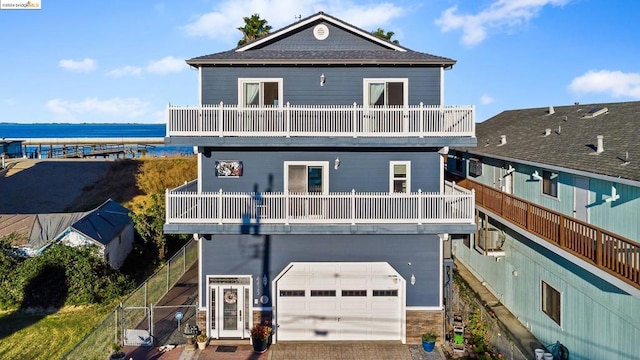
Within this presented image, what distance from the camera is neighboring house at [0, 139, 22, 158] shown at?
4081 centimetres

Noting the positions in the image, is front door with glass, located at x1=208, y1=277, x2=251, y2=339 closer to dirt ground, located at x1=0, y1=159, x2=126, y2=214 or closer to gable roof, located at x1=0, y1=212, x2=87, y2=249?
gable roof, located at x1=0, y1=212, x2=87, y2=249

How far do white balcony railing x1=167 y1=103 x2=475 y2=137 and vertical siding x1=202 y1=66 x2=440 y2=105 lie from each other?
1175 mm

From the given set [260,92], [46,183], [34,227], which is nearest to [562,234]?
[260,92]

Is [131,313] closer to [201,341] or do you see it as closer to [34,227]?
[201,341]

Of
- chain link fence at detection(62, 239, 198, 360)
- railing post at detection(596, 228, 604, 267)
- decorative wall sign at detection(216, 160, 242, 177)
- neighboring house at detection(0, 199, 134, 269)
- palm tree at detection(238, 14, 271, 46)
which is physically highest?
palm tree at detection(238, 14, 271, 46)

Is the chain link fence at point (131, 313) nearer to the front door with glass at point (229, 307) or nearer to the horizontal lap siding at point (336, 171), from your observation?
the front door with glass at point (229, 307)

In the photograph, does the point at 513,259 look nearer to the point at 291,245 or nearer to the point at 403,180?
the point at 403,180

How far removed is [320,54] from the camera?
14.6 m

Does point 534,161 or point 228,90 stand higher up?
point 228,90

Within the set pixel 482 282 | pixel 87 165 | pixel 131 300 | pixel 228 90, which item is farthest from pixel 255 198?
pixel 87 165

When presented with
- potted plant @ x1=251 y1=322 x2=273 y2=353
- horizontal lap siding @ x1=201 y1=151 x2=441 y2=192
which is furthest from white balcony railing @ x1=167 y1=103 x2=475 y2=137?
potted plant @ x1=251 y1=322 x2=273 y2=353

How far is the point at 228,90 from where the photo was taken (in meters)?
14.1

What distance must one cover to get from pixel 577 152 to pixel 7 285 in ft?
70.0

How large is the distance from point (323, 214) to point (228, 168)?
3.63 meters
